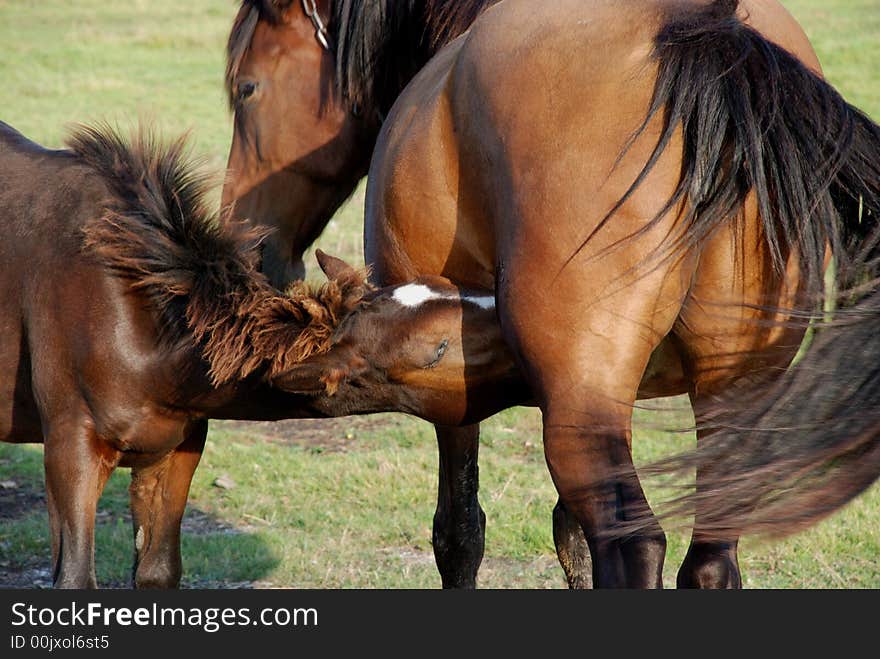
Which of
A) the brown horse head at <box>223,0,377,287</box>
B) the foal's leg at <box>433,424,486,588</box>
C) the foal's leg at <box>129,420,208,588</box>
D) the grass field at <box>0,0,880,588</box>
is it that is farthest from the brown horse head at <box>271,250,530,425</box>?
the brown horse head at <box>223,0,377,287</box>

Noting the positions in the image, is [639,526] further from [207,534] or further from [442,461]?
[207,534]

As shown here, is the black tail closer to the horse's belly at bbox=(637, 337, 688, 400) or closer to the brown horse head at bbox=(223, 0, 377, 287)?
the horse's belly at bbox=(637, 337, 688, 400)

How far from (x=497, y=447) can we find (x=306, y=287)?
3363mm

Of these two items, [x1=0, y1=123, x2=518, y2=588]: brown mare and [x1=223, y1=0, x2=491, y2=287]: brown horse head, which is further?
[x1=223, y1=0, x2=491, y2=287]: brown horse head

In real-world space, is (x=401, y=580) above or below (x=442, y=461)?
below

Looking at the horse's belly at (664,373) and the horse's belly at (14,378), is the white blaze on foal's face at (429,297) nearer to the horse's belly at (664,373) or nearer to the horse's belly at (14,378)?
the horse's belly at (664,373)

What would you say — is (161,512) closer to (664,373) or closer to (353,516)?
(353,516)

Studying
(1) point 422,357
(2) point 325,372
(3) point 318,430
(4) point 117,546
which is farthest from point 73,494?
(3) point 318,430

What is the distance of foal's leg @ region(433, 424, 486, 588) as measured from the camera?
4.15 meters

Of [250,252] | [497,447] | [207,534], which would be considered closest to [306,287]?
[250,252]

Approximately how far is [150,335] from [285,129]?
51.3 inches

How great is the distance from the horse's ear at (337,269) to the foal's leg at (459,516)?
3.10ft

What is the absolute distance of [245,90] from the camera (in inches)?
183

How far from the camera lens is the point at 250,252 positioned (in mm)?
3643
